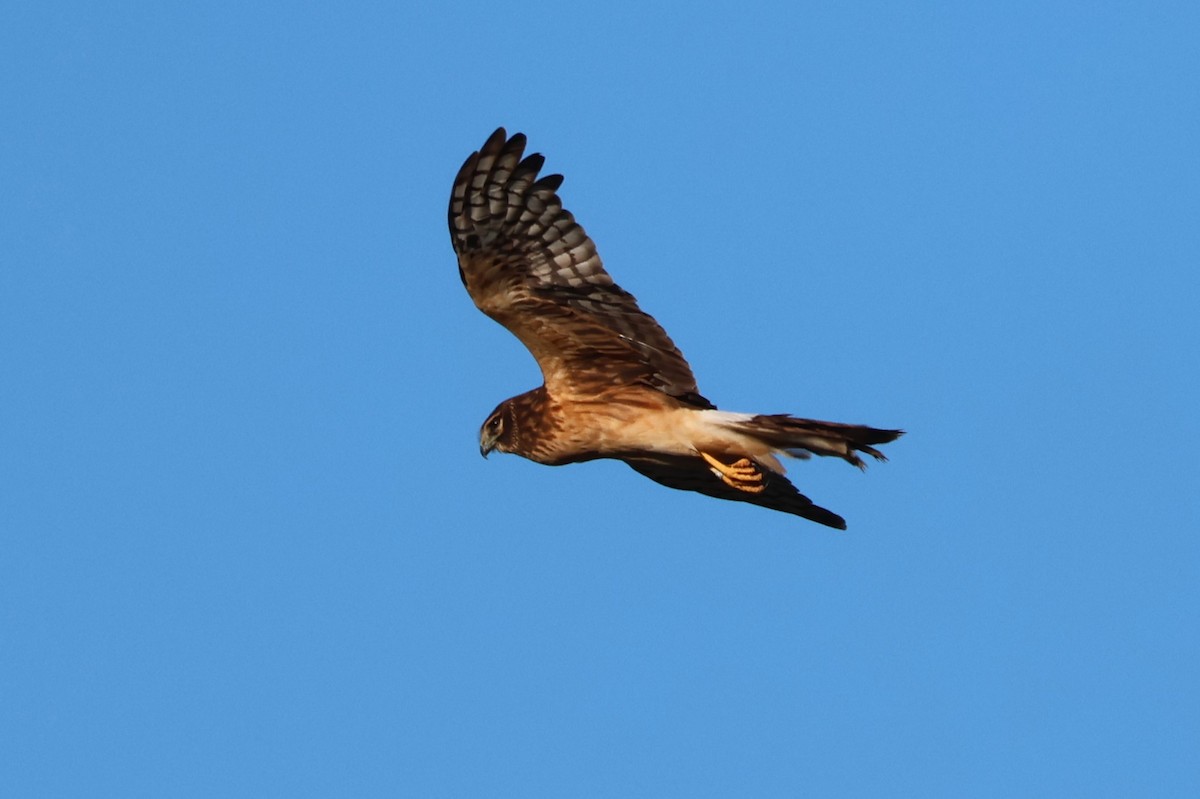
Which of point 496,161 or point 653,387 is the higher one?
point 496,161

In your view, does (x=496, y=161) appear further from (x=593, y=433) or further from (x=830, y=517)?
(x=830, y=517)

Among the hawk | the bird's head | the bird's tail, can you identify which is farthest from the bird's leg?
the bird's head

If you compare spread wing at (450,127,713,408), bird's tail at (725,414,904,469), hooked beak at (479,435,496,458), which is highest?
spread wing at (450,127,713,408)

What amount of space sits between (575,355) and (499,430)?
2.09 feet

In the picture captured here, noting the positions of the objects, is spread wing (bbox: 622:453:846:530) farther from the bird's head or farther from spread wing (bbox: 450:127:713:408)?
the bird's head

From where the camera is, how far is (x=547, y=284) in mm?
10562

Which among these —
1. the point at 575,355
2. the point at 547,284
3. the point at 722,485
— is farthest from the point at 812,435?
the point at 547,284

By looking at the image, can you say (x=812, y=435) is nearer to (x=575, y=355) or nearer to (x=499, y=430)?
(x=575, y=355)

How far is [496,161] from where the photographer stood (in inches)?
410

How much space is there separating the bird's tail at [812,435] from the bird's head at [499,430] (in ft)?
4.13

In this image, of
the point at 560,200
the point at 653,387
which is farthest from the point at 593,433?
the point at 560,200

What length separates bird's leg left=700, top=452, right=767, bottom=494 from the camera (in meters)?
10.7

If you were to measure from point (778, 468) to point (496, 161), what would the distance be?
7.51ft

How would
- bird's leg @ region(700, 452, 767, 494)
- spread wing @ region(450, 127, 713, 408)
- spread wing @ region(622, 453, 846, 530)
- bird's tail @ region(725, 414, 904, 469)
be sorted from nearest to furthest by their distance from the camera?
1. bird's tail @ region(725, 414, 904, 469)
2. spread wing @ region(450, 127, 713, 408)
3. bird's leg @ region(700, 452, 767, 494)
4. spread wing @ region(622, 453, 846, 530)
